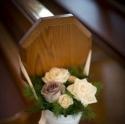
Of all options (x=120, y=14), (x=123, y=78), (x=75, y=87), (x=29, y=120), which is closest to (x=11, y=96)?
(x=29, y=120)

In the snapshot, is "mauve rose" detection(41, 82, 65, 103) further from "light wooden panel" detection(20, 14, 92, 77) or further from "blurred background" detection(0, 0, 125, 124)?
"blurred background" detection(0, 0, 125, 124)

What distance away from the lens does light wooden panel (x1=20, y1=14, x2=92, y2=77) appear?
737 mm

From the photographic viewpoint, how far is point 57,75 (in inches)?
28.7

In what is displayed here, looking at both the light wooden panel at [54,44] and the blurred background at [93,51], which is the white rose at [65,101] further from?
the blurred background at [93,51]

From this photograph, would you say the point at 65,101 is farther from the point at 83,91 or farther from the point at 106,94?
the point at 106,94

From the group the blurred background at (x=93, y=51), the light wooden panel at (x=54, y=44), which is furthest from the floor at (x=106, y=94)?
the light wooden panel at (x=54, y=44)

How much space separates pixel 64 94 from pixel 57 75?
0.06 meters


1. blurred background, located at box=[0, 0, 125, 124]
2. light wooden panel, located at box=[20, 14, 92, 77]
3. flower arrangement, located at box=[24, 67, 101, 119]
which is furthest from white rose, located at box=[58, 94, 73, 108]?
blurred background, located at box=[0, 0, 125, 124]

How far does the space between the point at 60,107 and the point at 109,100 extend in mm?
478

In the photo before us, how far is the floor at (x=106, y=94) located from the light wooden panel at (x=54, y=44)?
0.20 metres

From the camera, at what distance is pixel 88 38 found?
0.80 metres

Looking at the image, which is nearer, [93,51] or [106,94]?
[106,94]

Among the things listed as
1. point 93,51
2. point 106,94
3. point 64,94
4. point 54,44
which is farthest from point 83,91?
point 93,51

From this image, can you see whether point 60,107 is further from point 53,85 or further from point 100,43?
point 100,43
